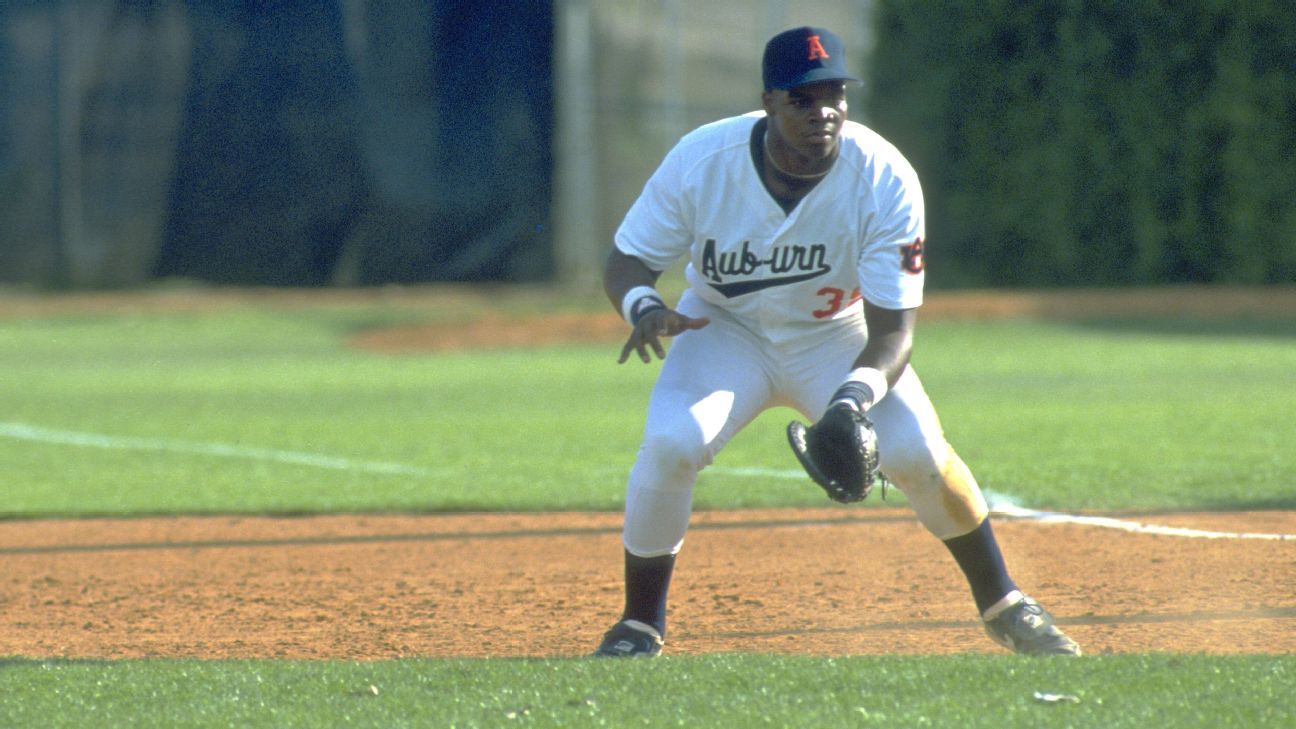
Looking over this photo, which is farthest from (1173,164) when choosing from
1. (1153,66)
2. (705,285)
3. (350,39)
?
(705,285)

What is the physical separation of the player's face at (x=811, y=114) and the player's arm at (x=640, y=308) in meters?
0.54

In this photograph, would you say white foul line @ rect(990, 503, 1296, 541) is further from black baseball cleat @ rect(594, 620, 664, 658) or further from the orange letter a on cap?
the orange letter a on cap

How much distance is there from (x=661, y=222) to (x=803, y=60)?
61 cm

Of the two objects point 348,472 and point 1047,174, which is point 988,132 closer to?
point 1047,174

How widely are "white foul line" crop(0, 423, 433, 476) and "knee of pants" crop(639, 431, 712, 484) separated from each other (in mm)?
4281

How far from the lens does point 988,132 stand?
2009cm

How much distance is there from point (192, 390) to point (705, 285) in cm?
950

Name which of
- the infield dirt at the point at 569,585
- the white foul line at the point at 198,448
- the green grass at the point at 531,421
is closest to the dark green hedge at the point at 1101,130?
the green grass at the point at 531,421

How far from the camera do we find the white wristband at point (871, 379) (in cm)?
416

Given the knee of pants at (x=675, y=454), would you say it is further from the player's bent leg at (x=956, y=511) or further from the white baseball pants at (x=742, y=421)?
the player's bent leg at (x=956, y=511)

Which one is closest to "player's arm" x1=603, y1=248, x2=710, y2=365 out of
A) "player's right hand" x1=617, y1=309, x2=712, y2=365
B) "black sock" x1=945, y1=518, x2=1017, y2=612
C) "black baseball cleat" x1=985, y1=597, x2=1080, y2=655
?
"player's right hand" x1=617, y1=309, x2=712, y2=365

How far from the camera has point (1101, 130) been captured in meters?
19.2

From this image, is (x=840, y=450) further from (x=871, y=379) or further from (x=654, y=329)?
(x=654, y=329)

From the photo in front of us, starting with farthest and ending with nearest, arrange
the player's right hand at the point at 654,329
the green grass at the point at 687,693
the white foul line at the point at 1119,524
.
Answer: the white foul line at the point at 1119,524
the player's right hand at the point at 654,329
the green grass at the point at 687,693
